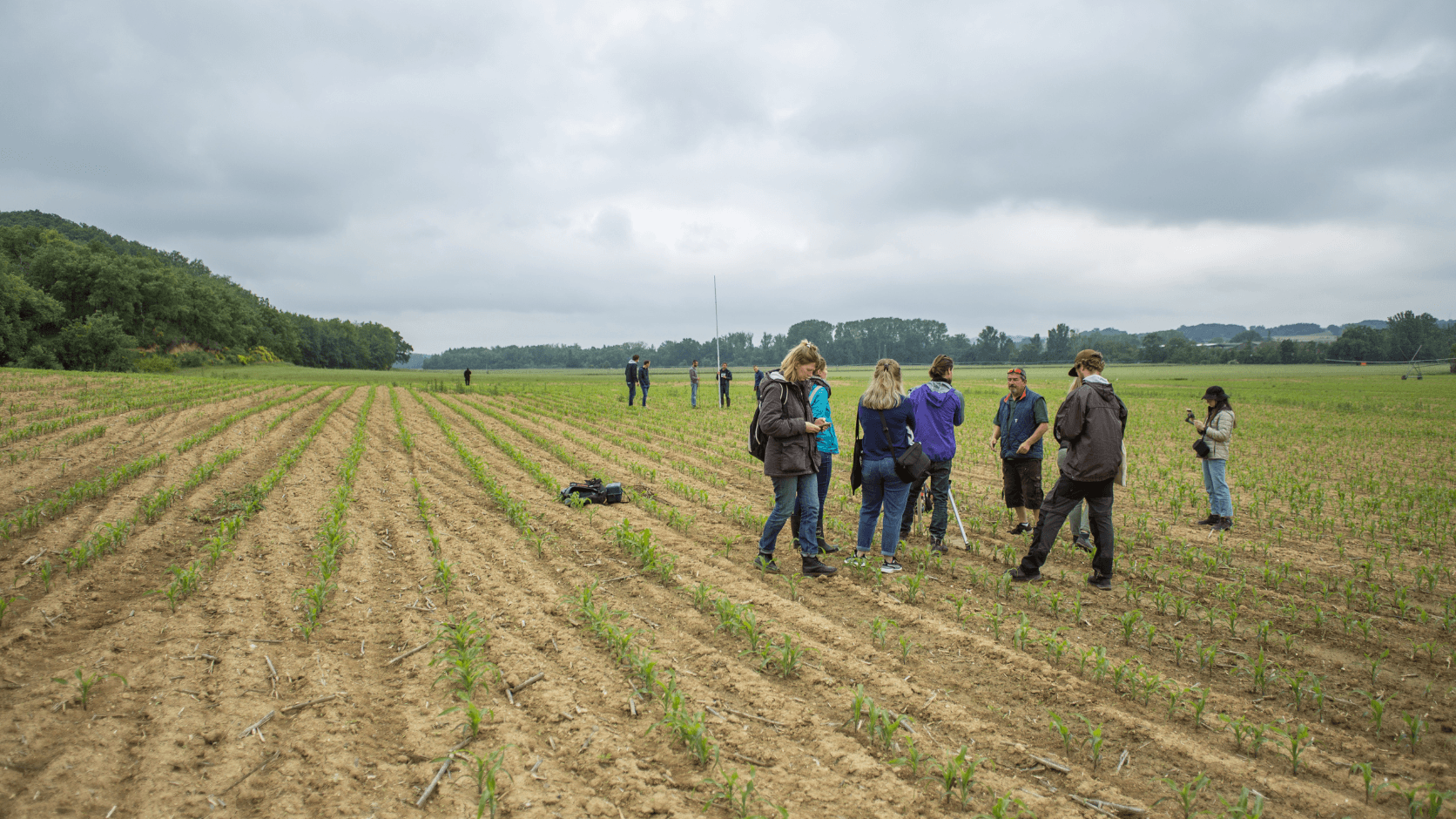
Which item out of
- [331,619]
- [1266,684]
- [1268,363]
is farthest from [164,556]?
[1268,363]

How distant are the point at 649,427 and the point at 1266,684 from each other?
15.9 meters

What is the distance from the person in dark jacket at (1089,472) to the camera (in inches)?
230

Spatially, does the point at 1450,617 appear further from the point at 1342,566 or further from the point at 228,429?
the point at 228,429

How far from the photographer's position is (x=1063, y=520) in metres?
6.07

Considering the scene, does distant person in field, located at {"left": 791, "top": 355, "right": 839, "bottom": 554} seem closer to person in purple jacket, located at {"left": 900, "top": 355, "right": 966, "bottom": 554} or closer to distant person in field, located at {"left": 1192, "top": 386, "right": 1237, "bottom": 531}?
person in purple jacket, located at {"left": 900, "top": 355, "right": 966, "bottom": 554}

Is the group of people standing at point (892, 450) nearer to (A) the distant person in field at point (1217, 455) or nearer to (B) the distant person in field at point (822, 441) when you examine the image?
(B) the distant person in field at point (822, 441)

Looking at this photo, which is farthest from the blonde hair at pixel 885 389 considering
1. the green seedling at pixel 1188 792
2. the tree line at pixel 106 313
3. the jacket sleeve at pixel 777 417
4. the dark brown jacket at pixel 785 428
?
the tree line at pixel 106 313

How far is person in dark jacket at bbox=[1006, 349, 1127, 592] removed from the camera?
585 centimetres

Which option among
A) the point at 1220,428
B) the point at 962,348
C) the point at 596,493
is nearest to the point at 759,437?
the point at 596,493

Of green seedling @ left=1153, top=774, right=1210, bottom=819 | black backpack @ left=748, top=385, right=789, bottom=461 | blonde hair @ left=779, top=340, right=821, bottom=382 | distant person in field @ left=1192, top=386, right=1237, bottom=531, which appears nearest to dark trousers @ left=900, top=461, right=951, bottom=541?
black backpack @ left=748, top=385, right=789, bottom=461

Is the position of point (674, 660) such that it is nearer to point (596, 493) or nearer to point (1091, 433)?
point (1091, 433)

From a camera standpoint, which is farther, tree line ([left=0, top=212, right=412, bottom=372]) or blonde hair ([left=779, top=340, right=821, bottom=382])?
tree line ([left=0, top=212, right=412, bottom=372])

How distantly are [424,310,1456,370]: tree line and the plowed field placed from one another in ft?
282

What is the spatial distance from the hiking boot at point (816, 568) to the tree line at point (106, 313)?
6920 cm
